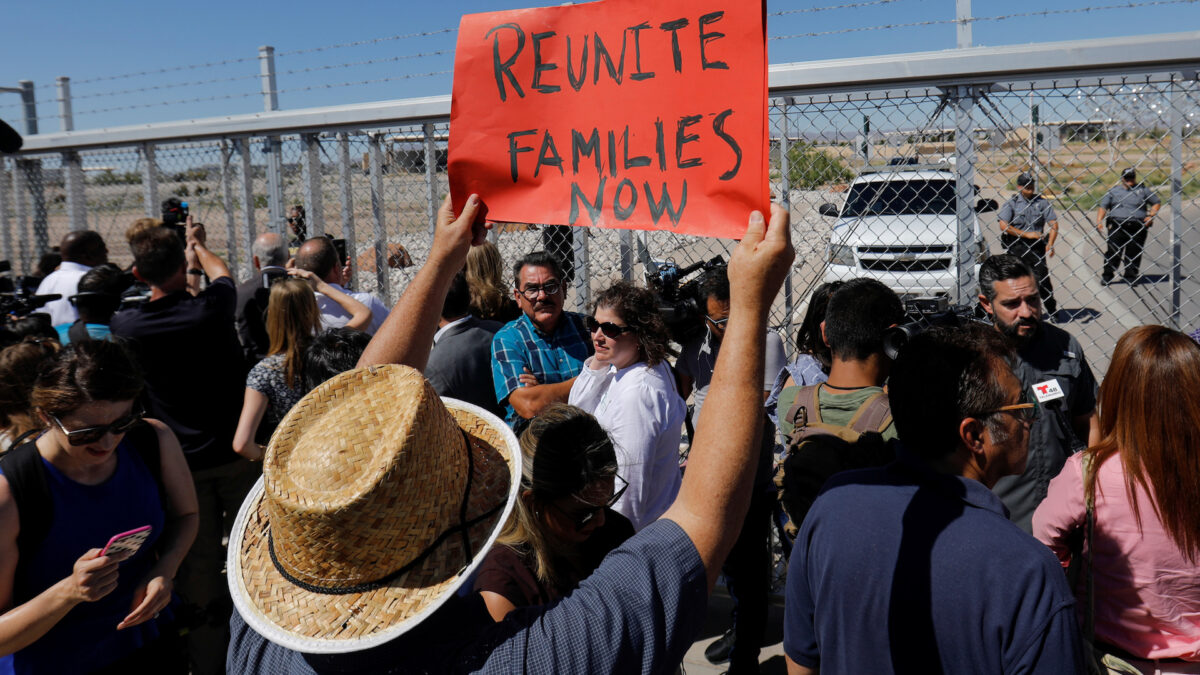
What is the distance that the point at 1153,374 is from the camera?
7.57ft

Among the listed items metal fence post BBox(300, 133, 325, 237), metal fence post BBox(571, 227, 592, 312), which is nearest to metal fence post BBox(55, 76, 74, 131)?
metal fence post BBox(300, 133, 325, 237)

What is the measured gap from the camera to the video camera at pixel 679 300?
158 inches

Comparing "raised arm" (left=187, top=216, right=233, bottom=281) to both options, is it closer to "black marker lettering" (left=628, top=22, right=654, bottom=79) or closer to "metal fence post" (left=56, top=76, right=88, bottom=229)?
"metal fence post" (left=56, top=76, right=88, bottom=229)

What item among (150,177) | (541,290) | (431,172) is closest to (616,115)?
(541,290)

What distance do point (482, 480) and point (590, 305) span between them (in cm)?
288

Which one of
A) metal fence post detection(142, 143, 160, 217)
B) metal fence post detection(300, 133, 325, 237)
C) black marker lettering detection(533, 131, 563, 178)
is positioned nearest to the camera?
black marker lettering detection(533, 131, 563, 178)

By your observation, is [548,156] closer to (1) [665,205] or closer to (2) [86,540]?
(1) [665,205]

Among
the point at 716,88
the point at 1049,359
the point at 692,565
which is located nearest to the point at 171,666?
the point at 692,565

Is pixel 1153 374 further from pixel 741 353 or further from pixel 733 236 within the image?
pixel 741 353

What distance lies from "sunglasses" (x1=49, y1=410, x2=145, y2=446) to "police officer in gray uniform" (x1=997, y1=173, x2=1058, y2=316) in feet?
11.0

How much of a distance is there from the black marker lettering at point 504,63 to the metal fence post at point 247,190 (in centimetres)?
398

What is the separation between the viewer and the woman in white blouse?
3.22 meters

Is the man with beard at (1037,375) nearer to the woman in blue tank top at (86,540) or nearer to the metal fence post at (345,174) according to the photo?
the woman in blue tank top at (86,540)

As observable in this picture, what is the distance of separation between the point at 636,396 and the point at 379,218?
267 cm
